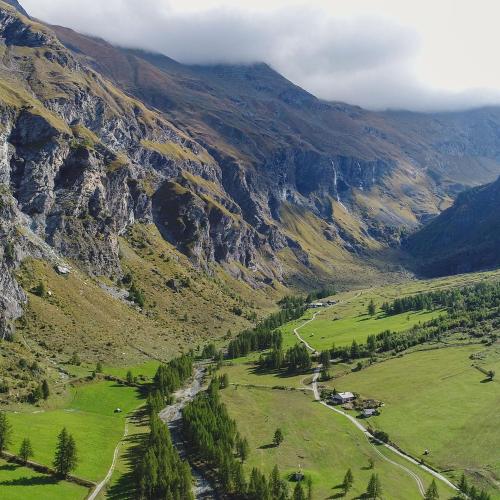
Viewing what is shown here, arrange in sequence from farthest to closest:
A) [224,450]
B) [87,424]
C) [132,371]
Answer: [132,371]
[87,424]
[224,450]

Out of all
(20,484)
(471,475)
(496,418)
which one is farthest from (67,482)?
(496,418)

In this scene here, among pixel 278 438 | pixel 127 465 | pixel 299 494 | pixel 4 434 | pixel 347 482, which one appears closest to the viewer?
pixel 299 494

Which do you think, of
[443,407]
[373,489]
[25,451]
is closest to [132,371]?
[25,451]

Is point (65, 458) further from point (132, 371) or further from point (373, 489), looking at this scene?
point (132, 371)

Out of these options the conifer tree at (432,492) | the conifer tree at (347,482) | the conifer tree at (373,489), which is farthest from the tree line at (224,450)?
the conifer tree at (432,492)

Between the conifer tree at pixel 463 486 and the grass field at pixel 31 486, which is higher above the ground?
the grass field at pixel 31 486

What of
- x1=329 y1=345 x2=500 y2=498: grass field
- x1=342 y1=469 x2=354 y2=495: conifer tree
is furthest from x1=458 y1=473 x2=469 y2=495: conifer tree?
x1=342 y1=469 x2=354 y2=495: conifer tree

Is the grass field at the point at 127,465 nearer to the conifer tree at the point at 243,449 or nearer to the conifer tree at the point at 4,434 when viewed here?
the conifer tree at the point at 4,434
